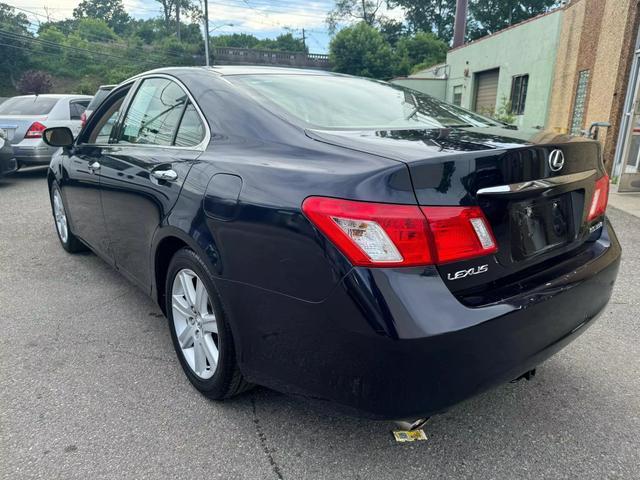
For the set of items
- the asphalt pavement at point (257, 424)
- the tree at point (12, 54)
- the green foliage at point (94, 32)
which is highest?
the green foliage at point (94, 32)

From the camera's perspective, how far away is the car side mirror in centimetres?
381

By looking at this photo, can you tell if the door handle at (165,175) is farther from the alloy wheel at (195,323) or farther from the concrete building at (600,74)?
the concrete building at (600,74)

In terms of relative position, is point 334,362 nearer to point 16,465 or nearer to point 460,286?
point 460,286

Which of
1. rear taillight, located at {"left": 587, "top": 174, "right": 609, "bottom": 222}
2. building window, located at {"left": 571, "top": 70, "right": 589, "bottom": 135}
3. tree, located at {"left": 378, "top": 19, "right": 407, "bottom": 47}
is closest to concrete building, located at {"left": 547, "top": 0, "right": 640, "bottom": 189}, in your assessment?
building window, located at {"left": 571, "top": 70, "right": 589, "bottom": 135}

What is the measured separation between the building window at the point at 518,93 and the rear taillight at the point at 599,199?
47.9 ft

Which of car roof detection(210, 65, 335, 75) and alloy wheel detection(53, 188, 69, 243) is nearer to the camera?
car roof detection(210, 65, 335, 75)

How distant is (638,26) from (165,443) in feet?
33.2

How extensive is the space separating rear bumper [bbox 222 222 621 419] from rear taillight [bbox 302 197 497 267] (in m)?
0.05

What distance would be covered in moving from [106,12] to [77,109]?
300 feet

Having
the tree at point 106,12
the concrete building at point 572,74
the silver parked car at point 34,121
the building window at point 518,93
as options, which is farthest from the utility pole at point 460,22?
the tree at point 106,12

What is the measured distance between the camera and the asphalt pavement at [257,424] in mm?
1929

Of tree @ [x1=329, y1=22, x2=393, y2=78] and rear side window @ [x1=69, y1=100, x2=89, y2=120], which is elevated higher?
tree @ [x1=329, y1=22, x2=393, y2=78]

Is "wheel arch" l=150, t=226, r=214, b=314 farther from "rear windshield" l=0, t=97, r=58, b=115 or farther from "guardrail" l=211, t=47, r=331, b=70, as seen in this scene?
→ "guardrail" l=211, t=47, r=331, b=70

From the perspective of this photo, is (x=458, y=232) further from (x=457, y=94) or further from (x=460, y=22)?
(x=460, y=22)
